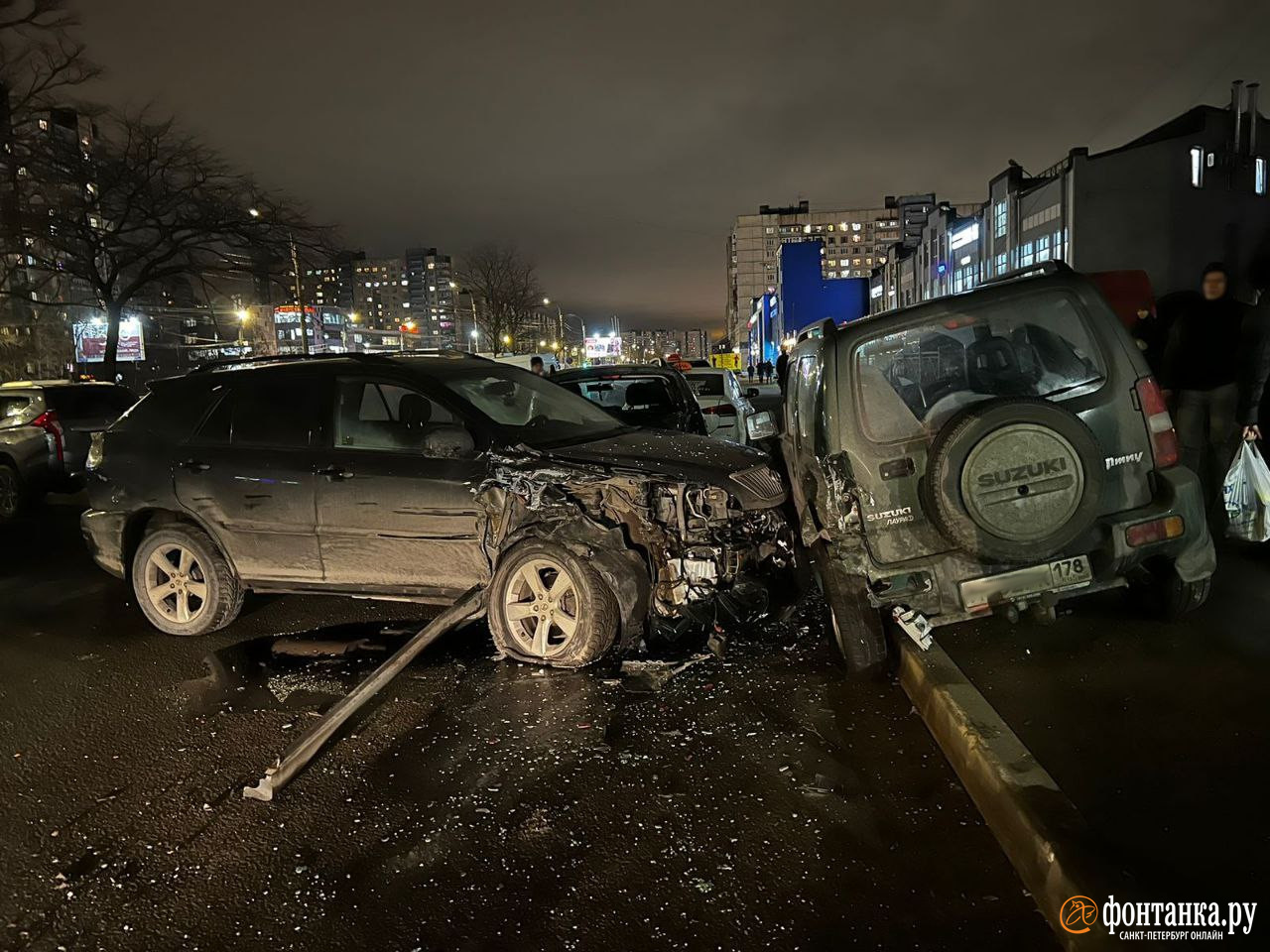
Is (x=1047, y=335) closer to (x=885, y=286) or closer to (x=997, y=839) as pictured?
(x=997, y=839)

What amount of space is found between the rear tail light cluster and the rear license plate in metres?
0.22

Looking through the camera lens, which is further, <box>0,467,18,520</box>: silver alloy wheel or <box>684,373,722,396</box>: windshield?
<box>684,373,722,396</box>: windshield

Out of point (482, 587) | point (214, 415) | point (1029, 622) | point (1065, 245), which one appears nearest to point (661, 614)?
point (482, 587)

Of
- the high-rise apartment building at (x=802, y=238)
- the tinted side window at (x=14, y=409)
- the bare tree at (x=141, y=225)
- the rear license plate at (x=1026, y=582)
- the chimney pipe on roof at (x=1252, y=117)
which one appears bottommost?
the rear license plate at (x=1026, y=582)

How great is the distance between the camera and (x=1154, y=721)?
3.52 m

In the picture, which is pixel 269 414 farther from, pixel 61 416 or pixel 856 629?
pixel 61 416

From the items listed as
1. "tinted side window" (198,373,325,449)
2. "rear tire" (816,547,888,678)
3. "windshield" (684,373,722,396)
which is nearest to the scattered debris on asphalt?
"rear tire" (816,547,888,678)

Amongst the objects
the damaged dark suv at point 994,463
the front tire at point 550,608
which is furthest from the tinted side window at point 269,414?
the damaged dark suv at point 994,463

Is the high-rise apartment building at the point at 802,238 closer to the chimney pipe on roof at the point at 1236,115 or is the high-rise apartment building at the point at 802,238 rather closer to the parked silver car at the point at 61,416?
the chimney pipe on roof at the point at 1236,115

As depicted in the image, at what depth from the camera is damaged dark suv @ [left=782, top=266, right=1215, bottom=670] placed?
11.9 ft

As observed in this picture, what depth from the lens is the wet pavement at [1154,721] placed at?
2.60m

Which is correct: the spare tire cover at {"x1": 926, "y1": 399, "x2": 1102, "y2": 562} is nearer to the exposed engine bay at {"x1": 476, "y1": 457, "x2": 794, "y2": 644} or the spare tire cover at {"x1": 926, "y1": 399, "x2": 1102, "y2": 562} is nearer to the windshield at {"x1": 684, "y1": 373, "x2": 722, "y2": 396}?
the exposed engine bay at {"x1": 476, "y1": 457, "x2": 794, "y2": 644}

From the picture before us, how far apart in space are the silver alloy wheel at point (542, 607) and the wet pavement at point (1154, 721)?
6.90ft

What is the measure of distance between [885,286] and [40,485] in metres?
78.0
